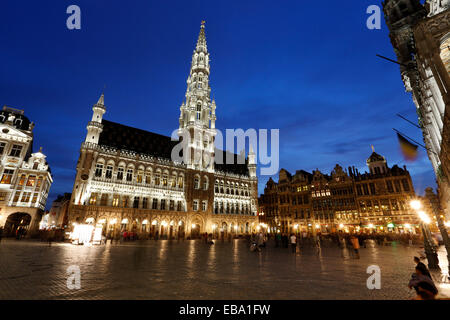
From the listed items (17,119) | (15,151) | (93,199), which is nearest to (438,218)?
(93,199)

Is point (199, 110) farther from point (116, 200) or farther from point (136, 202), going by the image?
point (116, 200)

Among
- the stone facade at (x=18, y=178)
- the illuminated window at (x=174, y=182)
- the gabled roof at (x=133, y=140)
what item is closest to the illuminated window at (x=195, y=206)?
the illuminated window at (x=174, y=182)

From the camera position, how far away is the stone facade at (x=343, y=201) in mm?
44312

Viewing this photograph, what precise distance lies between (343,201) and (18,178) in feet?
214

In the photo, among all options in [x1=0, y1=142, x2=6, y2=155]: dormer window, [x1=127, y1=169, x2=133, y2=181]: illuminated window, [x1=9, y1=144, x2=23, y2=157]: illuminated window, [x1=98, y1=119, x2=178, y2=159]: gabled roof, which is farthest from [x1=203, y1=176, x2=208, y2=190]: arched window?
[x1=0, y1=142, x2=6, y2=155]: dormer window

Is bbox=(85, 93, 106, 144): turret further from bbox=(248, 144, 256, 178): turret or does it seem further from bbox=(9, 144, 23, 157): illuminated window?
bbox=(248, 144, 256, 178): turret

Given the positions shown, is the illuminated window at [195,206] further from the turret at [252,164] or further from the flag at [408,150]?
the flag at [408,150]

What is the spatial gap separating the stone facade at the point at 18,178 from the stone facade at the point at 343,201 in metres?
53.5

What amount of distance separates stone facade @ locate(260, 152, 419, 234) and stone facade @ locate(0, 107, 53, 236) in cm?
5351

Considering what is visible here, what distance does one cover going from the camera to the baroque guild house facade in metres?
33.7
